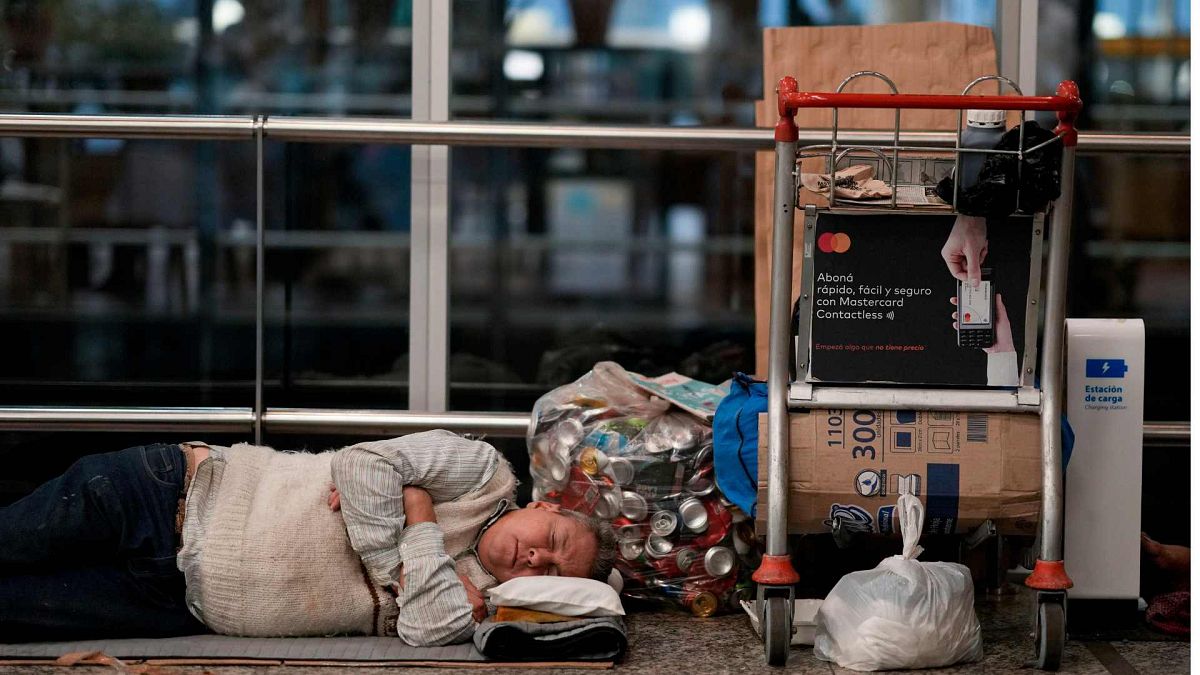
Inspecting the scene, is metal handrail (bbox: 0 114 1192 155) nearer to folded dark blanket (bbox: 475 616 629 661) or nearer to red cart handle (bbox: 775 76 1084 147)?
red cart handle (bbox: 775 76 1084 147)

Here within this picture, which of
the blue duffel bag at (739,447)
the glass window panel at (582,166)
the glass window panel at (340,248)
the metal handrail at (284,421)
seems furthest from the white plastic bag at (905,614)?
the glass window panel at (340,248)

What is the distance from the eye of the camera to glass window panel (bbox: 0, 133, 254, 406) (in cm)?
340

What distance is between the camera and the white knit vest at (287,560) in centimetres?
228

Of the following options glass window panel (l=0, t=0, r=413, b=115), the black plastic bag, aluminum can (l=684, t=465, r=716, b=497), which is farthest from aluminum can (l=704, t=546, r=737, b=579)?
glass window panel (l=0, t=0, r=413, b=115)

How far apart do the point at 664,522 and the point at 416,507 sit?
50 cm

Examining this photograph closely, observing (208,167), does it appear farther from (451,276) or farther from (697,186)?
(697,186)

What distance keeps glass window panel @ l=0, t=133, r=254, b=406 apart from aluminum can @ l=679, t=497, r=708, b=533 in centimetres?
143

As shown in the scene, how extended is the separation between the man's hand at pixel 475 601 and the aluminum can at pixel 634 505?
1.12 ft

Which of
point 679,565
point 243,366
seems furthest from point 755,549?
point 243,366

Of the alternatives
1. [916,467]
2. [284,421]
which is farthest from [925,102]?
[284,421]

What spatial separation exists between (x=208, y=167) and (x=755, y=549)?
76.1 inches

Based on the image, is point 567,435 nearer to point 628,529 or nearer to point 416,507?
point 628,529

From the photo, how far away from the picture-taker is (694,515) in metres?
2.49

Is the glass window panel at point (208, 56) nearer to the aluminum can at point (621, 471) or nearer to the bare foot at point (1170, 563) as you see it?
the aluminum can at point (621, 471)
